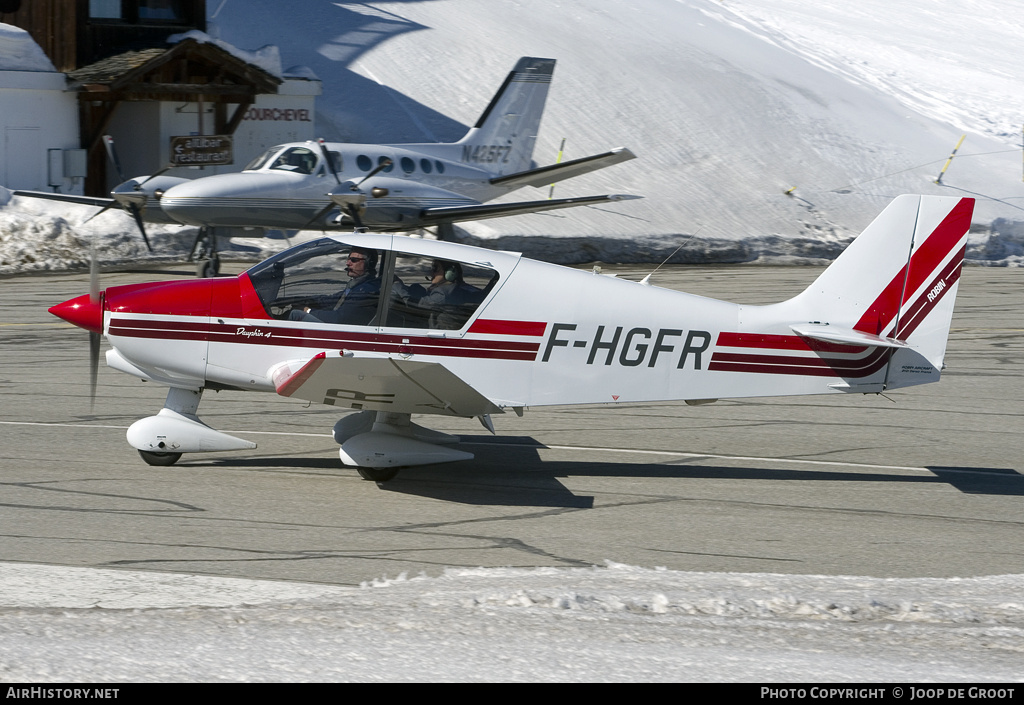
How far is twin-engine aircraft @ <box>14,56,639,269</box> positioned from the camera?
2156 cm

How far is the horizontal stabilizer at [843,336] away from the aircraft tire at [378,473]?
3.25 meters

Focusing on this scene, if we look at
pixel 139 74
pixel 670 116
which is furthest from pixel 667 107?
pixel 139 74

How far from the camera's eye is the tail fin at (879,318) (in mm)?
8383

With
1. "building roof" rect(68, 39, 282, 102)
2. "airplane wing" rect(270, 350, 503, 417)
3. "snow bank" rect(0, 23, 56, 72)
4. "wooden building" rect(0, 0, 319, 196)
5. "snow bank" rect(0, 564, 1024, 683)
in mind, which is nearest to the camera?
"snow bank" rect(0, 564, 1024, 683)

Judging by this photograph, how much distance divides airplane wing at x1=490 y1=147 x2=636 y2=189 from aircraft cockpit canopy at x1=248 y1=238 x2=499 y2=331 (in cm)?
1672

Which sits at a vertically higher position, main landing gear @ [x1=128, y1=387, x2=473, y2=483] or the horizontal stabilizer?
the horizontal stabilizer

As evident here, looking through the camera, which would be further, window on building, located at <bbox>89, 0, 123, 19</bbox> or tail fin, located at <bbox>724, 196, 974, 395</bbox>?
window on building, located at <bbox>89, 0, 123, 19</bbox>

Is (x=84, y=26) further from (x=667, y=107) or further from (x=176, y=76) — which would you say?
(x=667, y=107)

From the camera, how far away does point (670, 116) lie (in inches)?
1588

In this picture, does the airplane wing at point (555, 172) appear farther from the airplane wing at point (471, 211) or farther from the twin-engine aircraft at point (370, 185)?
the airplane wing at point (471, 211)

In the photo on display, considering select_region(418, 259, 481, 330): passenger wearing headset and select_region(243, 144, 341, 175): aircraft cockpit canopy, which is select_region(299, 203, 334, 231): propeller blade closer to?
select_region(243, 144, 341, 175): aircraft cockpit canopy

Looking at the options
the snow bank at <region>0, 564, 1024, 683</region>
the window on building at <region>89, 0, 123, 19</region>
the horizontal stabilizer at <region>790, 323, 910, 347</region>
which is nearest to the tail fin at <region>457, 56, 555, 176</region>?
the window on building at <region>89, 0, 123, 19</region>

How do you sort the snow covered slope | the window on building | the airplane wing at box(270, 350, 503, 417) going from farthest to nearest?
1. the snow covered slope
2. the window on building
3. the airplane wing at box(270, 350, 503, 417)

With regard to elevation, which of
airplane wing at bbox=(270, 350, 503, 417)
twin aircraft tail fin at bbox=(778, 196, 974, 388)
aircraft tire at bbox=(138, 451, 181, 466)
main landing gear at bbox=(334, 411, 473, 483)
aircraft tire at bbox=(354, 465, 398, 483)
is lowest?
aircraft tire at bbox=(138, 451, 181, 466)
